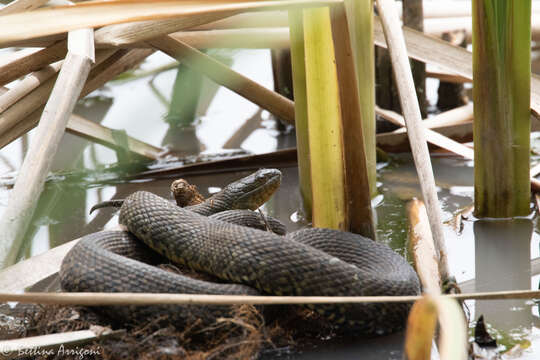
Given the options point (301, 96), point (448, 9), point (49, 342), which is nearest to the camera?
point (49, 342)

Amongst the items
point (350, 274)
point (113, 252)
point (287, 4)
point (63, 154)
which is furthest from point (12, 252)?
point (63, 154)

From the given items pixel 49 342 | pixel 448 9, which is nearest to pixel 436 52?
pixel 448 9

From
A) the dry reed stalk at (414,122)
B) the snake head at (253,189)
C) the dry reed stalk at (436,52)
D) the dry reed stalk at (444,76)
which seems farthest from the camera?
the dry reed stalk at (444,76)

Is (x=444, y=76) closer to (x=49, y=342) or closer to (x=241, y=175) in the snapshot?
(x=241, y=175)

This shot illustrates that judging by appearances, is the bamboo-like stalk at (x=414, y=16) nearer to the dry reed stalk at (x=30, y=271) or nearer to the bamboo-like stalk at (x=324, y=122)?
the bamboo-like stalk at (x=324, y=122)

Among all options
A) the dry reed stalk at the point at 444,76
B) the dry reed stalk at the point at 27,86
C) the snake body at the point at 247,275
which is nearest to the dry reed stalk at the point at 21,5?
the dry reed stalk at the point at 27,86

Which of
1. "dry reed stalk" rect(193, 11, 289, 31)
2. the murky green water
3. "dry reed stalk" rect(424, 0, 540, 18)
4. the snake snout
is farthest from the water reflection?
"dry reed stalk" rect(424, 0, 540, 18)
